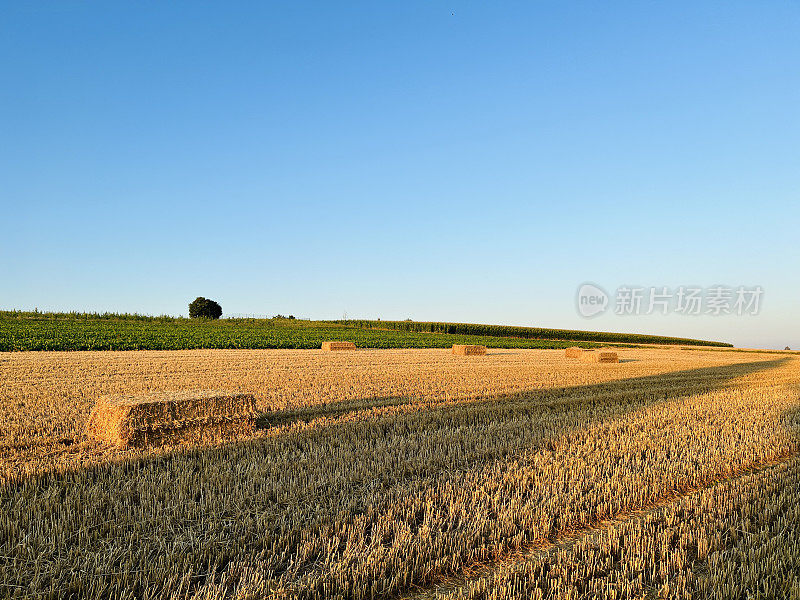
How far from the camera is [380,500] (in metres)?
4.91

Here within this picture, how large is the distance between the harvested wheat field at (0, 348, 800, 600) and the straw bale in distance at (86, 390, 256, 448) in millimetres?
182

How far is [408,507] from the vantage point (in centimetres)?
480

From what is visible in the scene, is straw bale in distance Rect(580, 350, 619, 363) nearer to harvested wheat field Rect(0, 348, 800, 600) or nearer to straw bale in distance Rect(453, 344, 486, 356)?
straw bale in distance Rect(453, 344, 486, 356)

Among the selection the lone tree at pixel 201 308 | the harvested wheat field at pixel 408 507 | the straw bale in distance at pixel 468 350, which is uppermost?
the lone tree at pixel 201 308

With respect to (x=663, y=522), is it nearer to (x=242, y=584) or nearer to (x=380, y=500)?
(x=380, y=500)

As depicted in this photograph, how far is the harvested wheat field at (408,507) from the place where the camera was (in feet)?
11.6

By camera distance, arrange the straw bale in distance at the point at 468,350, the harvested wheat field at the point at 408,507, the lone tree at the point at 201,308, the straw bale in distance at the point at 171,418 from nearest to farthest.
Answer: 1. the harvested wheat field at the point at 408,507
2. the straw bale in distance at the point at 171,418
3. the straw bale in distance at the point at 468,350
4. the lone tree at the point at 201,308

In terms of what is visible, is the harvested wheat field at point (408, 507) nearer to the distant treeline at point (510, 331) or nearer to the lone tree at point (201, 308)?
the distant treeline at point (510, 331)

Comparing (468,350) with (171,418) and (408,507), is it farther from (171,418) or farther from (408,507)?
(408,507)

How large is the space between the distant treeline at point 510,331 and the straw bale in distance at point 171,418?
6488cm

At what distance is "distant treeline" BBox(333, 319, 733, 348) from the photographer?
7356cm

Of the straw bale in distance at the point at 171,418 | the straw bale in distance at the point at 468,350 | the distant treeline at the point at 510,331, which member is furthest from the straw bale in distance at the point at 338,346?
the distant treeline at the point at 510,331

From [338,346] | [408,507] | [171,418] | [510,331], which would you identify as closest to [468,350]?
[338,346]

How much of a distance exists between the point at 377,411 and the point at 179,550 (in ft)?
19.4
